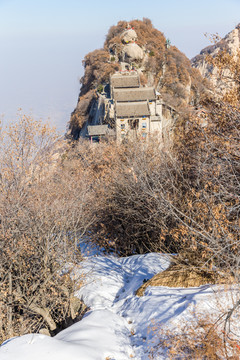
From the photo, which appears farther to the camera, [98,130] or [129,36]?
[129,36]

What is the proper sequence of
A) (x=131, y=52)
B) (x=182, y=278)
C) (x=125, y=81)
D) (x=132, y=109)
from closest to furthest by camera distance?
(x=182, y=278) < (x=132, y=109) < (x=125, y=81) < (x=131, y=52)

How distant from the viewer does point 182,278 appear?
30.3ft

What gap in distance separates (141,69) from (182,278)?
51926 mm

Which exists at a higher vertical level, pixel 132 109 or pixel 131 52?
pixel 131 52

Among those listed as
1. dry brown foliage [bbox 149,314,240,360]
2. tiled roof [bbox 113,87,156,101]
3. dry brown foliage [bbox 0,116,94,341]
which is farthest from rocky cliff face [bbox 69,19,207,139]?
dry brown foliage [bbox 149,314,240,360]

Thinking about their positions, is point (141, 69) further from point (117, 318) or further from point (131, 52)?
point (117, 318)

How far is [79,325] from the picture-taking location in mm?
8125

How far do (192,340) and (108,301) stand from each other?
12.5 ft

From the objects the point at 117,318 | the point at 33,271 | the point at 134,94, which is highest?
the point at 134,94

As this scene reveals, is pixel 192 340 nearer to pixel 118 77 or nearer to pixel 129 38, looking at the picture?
pixel 118 77

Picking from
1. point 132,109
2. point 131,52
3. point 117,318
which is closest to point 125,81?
point 132,109

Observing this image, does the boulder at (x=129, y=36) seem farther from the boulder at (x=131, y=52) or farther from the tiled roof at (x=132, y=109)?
the tiled roof at (x=132, y=109)

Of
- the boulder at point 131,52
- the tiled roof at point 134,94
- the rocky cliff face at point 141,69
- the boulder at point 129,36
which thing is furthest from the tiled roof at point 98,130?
the boulder at point 129,36

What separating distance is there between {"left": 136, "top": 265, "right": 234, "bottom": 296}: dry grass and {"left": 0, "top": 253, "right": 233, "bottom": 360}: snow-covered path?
0.28 meters
